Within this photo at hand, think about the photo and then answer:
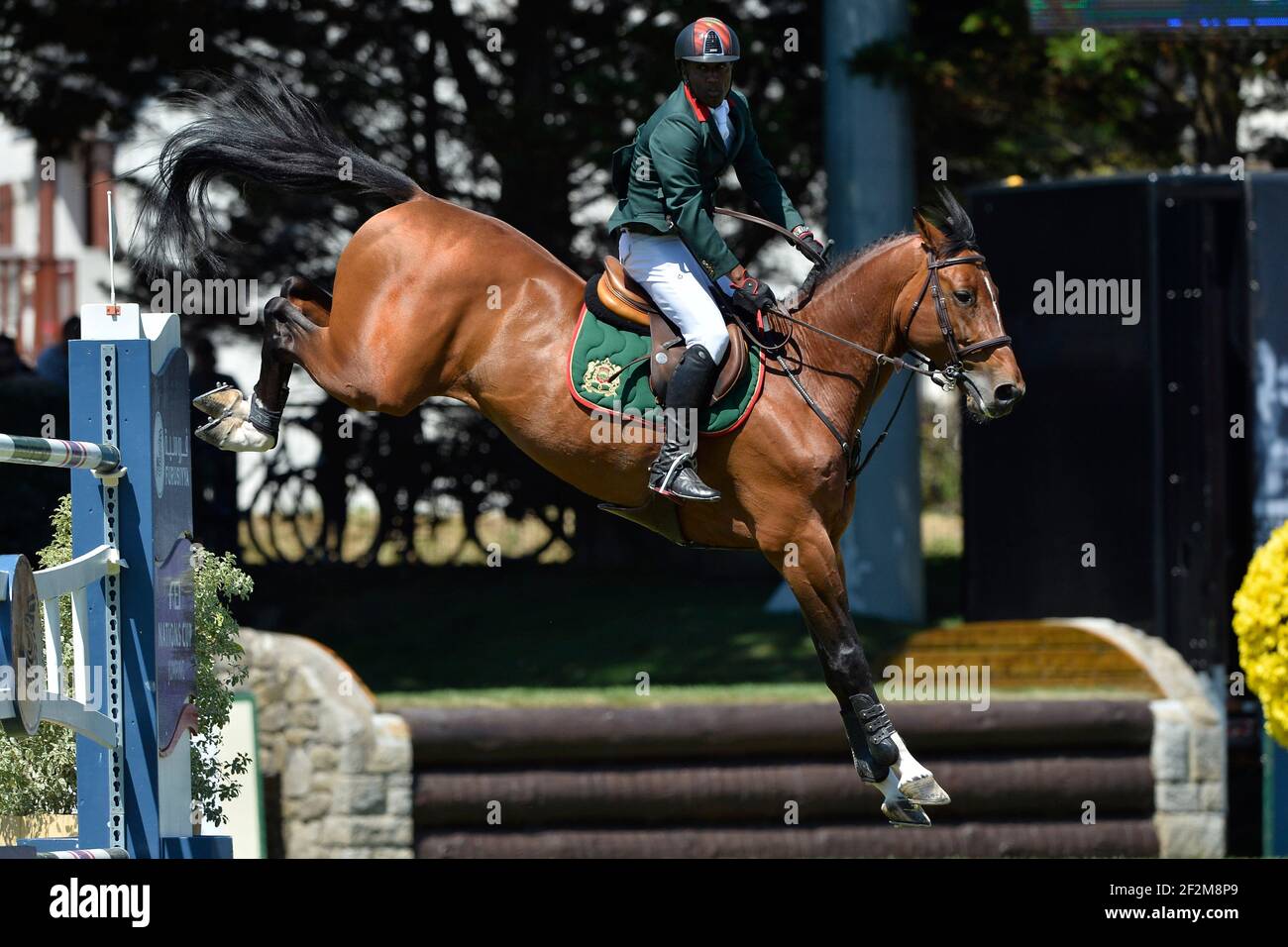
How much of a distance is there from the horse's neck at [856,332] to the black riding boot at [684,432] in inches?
18.1

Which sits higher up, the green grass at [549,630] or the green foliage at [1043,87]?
the green foliage at [1043,87]

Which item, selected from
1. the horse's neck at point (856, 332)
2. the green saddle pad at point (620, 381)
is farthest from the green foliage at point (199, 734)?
the horse's neck at point (856, 332)

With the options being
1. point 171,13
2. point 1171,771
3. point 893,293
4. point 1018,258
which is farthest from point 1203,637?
point 171,13

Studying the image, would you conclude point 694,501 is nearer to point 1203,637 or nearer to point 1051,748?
point 1051,748

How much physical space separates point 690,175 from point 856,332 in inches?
32.1

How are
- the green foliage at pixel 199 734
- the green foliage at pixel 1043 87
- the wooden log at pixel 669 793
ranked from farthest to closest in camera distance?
1. the green foliage at pixel 1043 87
2. the wooden log at pixel 669 793
3. the green foliage at pixel 199 734

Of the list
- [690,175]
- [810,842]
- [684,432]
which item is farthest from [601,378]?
[810,842]

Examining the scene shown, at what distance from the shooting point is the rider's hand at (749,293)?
18.4 feet

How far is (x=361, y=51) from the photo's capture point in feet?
44.0

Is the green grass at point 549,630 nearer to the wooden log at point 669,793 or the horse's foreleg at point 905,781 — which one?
the wooden log at point 669,793

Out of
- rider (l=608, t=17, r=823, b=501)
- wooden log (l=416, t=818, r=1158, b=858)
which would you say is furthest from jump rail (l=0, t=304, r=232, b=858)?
wooden log (l=416, t=818, r=1158, b=858)

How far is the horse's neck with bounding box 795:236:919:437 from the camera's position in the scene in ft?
19.0

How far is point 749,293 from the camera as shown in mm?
5648

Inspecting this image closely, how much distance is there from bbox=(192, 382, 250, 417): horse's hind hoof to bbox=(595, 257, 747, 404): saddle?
1.22m
